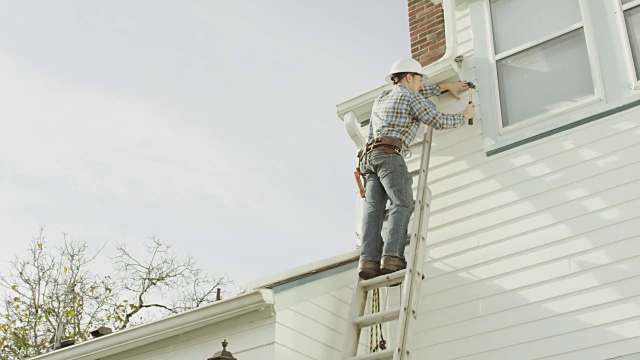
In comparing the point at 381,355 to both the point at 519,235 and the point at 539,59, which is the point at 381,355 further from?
the point at 539,59

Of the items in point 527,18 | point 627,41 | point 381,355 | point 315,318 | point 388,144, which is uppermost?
point 527,18

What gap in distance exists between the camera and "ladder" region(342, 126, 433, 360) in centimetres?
486

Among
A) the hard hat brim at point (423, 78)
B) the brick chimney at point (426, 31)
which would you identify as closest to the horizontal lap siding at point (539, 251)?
the hard hat brim at point (423, 78)

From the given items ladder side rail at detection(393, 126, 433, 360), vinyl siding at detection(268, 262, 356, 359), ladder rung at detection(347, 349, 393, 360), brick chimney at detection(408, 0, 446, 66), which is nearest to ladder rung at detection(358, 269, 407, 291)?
ladder side rail at detection(393, 126, 433, 360)

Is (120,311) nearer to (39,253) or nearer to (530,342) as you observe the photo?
(39,253)

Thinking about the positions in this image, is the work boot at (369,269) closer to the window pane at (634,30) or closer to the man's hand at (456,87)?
the man's hand at (456,87)

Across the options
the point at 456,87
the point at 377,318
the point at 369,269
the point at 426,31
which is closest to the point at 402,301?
the point at 377,318

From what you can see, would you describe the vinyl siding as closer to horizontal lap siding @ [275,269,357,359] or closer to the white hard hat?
horizontal lap siding @ [275,269,357,359]

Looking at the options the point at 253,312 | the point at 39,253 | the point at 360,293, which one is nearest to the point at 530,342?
the point at 360,293

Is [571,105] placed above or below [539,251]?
above

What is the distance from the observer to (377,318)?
17.1 feet

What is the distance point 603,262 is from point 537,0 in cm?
279

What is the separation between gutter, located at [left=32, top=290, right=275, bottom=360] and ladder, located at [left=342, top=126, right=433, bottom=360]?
2.06 feet

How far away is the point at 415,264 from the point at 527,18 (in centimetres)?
282
